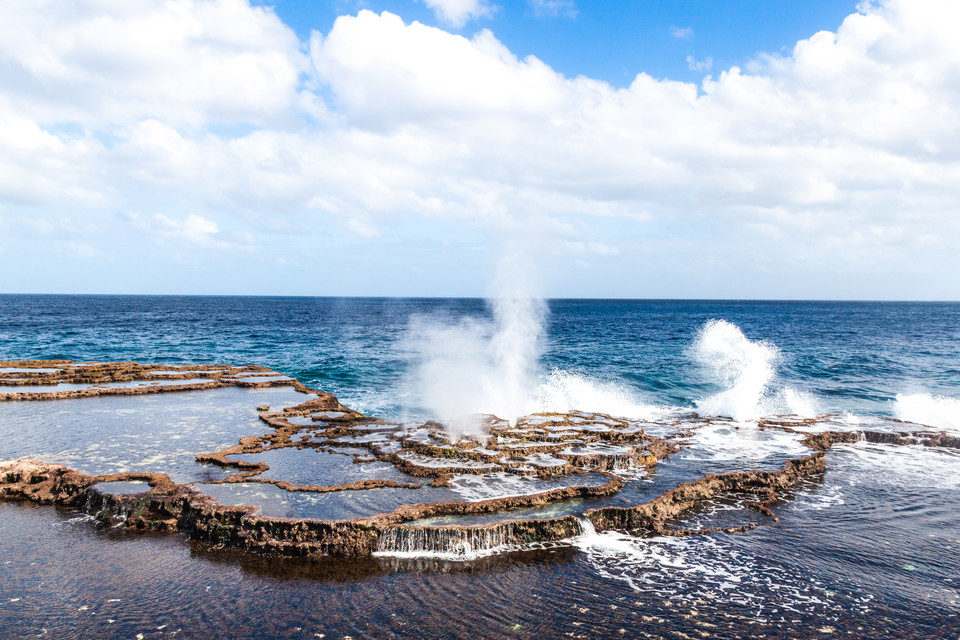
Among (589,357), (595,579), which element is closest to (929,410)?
(589,357)

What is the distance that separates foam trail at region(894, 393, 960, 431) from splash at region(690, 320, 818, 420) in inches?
154

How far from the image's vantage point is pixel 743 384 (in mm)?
30812

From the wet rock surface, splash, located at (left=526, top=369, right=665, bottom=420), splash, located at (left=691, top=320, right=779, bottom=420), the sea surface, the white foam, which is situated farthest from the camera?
splash, located at (left=691, top=320, right=779, bottom=420)

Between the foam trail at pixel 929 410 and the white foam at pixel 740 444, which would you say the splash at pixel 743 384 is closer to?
the white foam at pixel 740 444

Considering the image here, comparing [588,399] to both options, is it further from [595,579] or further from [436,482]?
[595,579]

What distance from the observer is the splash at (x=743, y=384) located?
2753cm

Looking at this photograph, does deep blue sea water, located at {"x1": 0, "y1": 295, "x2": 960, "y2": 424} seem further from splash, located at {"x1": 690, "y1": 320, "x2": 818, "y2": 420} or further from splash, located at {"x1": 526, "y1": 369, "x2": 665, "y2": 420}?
splash, located at {"x1": 526, "y1": 369, "x2": 665, "y2": 420}

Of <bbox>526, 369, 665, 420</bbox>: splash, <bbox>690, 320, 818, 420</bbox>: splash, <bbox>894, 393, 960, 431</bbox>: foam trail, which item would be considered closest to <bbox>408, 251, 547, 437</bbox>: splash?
<bbox>526, 369, 665, 420</bbox>: splash

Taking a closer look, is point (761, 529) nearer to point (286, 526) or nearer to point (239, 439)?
point (286, 526)

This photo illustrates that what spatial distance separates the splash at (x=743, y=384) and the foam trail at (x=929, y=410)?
12.9 feet

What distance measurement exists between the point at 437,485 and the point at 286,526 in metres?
3.89

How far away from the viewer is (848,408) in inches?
1119

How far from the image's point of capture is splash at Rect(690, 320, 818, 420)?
27.5 meters

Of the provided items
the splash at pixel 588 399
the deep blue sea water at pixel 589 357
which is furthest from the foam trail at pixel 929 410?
the splash at pixel 588 399
